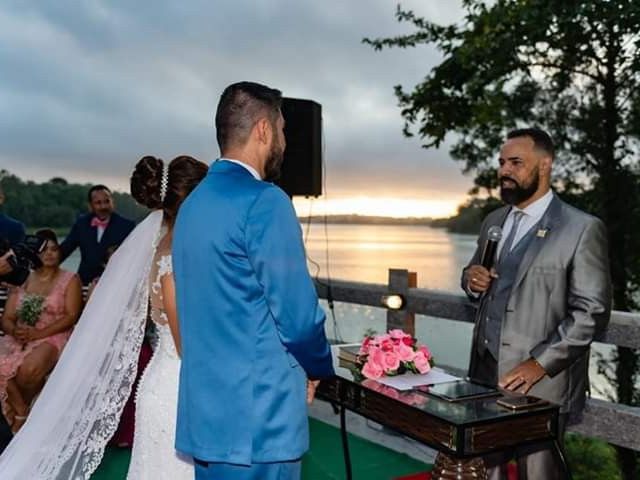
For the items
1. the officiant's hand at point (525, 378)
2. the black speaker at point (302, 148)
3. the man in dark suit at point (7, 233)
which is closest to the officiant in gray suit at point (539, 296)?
the officiant's hand at point (525, 378)

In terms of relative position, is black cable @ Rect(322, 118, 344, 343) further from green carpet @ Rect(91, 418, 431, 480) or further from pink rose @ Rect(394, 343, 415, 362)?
pink rose @ Rect(394, 343, 415, 362)

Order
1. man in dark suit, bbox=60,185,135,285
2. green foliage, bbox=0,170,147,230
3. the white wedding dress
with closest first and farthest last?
the white wedding dress → green foliage, bbox=0,170,147,230 → man in dark suit, bbox=60,185,135,285

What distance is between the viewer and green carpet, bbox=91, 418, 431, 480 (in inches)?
184

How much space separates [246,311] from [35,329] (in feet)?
12.5

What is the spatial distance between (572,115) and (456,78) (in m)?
2.29

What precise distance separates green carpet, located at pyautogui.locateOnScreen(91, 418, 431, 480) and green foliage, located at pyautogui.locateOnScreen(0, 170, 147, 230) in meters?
2.08

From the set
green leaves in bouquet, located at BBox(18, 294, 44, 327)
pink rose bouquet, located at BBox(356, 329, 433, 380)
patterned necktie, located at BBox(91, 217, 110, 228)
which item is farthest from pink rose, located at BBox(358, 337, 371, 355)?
patterned necktie, located at BBox(91, 217, 110, 228)

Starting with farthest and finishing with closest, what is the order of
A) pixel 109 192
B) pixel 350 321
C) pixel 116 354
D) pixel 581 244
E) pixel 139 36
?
pixel 139 36 < pixel 350 321 < pixel 109 192 < pixel 116 354 < pixel 581 244

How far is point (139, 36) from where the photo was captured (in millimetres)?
9055

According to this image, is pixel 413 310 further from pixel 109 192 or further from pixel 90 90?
pixel 90 90

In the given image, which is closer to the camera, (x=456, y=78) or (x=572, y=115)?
(x=456, y=78)

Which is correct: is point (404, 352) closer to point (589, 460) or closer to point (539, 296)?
point (539, 296)

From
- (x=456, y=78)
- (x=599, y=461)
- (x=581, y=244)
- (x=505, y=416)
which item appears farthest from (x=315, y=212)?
(x=599, y=461)

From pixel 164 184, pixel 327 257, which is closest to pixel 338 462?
pixel 327 257
